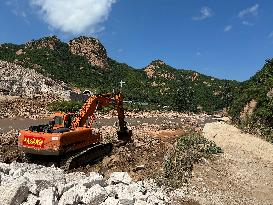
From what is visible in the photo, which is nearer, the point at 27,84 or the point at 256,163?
the point at 256,163

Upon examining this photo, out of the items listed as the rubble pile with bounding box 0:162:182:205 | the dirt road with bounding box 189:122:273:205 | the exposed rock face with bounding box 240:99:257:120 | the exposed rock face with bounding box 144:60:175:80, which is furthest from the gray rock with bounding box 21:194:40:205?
the exposed rock face with bounding box 144:60:175:80

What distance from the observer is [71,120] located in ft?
66.1

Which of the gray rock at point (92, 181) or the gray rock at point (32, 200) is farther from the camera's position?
the gray rock at point (92, 181)

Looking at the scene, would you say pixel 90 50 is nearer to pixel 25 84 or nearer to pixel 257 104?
pixel 25 84

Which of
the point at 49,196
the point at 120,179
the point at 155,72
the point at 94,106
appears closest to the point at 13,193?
the point at 49,196

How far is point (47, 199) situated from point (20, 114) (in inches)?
1247

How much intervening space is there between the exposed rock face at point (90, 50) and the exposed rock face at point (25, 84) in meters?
49.6

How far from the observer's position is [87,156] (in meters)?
19.2

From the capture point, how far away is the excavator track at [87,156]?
1775 cm

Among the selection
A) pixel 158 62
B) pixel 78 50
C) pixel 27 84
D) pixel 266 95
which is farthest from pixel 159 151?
pixel 158 62

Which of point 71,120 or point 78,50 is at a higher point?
point 78,50

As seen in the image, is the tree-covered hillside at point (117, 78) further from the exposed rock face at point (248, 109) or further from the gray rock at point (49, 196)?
the gray rock at point (49, 196)

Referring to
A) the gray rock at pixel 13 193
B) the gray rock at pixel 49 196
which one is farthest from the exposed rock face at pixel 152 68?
the gray rock at pixel 13 193

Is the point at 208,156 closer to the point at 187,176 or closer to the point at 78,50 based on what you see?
the point at 187,176
